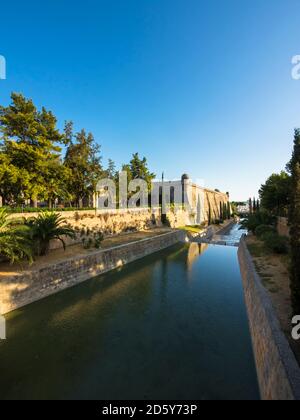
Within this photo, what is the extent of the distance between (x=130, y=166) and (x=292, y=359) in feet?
110

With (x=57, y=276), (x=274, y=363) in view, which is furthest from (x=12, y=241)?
(x=274, y=363)

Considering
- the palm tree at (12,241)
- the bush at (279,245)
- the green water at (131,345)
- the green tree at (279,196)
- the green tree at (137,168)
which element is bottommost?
the green water at (131,345)

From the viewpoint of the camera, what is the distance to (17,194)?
54.7 ft

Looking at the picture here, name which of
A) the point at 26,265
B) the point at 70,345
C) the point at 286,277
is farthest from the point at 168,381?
the point at 26,265

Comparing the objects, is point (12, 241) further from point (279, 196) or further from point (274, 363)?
point (279, 196)

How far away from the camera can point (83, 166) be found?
76.1 ft

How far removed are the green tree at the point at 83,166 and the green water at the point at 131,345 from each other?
16.2m

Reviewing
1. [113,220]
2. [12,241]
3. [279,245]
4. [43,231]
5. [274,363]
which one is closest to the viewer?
[274,363]

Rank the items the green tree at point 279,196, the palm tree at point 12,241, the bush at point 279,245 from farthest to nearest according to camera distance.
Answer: the green tree at point 279,196 < the bush at point 279,245 < the palm tree at point 12,241

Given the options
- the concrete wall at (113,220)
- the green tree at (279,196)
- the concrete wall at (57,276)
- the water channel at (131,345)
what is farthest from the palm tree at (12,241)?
the green tree at (279,196)

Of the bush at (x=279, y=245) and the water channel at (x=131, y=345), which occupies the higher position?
the bush at (x=279, y=245)

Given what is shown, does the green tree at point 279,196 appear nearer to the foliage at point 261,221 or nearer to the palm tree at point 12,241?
the foliage at point 261,221

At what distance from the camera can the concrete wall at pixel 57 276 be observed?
7.04 metres

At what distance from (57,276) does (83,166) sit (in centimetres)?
1691
